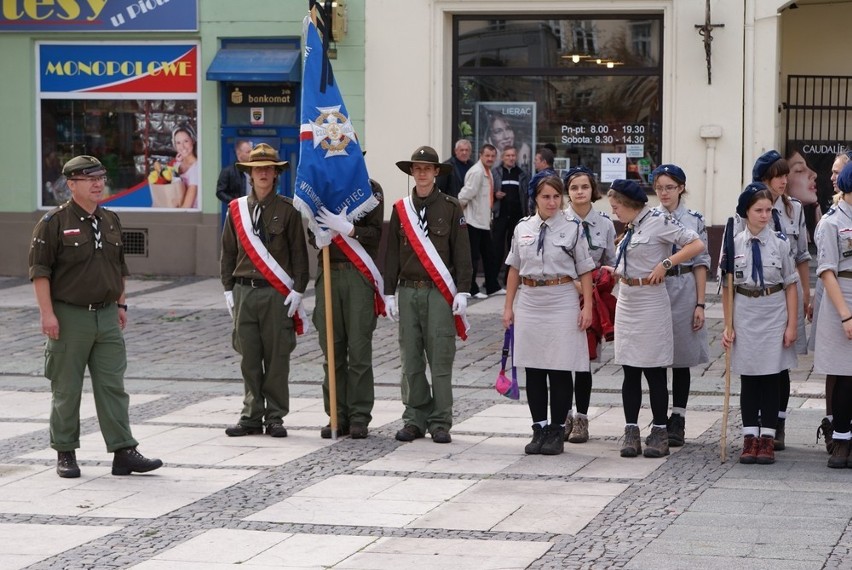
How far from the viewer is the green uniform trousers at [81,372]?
27.8 ft

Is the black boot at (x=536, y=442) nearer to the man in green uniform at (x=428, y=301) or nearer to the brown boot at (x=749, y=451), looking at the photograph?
the man in green uniform at (x=428, y=301)

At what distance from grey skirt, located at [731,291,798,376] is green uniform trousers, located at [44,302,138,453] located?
3532 millimetres

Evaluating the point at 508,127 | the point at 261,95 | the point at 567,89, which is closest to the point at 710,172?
the point at 567,89

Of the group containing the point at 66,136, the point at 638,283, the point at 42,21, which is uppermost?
the point at 42,21

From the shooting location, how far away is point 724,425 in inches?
340

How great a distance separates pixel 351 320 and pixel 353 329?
6cm

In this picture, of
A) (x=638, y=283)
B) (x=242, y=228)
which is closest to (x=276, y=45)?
(x=242, y=228)

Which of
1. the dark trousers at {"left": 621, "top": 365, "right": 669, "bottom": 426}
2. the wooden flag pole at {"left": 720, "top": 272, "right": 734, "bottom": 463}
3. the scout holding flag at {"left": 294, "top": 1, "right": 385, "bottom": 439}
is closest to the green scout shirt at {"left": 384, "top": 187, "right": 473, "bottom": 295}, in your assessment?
the scout holding flag at {"left": 294, "top": 1, "right": 385, "bottom": 439}

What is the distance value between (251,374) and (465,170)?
819cm

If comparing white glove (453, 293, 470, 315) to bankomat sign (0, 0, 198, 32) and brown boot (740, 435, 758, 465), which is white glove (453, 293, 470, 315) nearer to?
brown boot (740, 435, 758, 465)

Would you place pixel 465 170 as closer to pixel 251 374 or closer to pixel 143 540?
pixel 251 374

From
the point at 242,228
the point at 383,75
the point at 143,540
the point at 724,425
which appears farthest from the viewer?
the point at 383,75

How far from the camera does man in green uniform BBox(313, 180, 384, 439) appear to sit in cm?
968

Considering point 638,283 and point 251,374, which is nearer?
point 638,283
